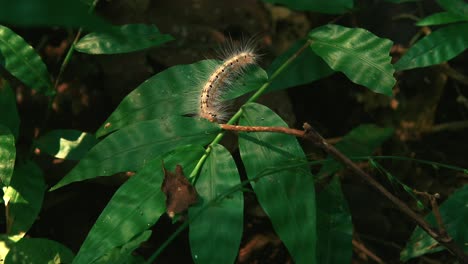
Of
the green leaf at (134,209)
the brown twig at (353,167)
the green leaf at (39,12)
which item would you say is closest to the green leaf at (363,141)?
the brown twig at (353,167)

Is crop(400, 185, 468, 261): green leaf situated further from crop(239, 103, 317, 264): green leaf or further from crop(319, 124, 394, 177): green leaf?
crop(319, 124, 394, 177): green leaf

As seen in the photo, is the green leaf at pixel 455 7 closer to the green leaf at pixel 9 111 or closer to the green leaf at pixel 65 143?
the green leaf at pixel 65 143

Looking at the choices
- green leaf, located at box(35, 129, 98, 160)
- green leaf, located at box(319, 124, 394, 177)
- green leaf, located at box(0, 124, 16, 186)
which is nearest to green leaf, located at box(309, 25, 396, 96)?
green leaf, located at box(319, 124, 394, 177)

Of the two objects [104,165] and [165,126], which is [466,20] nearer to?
[165,126]

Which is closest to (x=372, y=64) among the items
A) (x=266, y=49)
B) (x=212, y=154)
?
(x=212, y=154)

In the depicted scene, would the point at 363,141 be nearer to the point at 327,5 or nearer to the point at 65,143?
the point at 327,5

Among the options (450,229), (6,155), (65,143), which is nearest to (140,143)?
(6,155)
